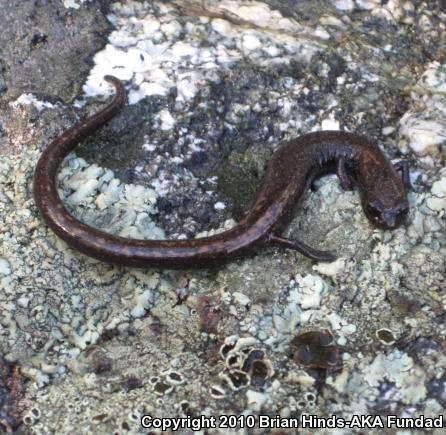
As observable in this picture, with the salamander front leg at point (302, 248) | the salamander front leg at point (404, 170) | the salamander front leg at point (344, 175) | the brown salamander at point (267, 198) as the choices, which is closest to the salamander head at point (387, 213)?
the brown salamander at point (267, 198)

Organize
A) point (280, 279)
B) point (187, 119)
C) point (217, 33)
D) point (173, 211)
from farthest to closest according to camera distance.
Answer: point (217, 33) < point (187, 119) < point (173, 211) < point (280, 279)

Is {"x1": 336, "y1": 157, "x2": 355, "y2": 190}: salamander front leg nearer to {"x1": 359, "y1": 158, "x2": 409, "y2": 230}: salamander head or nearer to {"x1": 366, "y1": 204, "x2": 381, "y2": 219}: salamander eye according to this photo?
{"x1": 359, "y1": 158, "x2": 409, "y2": 230}: salamander head

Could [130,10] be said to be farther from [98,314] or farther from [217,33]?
[98,314]

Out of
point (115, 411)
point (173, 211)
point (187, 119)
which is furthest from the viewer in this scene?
point (187, 119)

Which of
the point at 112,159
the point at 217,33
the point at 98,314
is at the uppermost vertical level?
the point at 217,33

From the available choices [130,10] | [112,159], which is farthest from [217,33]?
[112,159]

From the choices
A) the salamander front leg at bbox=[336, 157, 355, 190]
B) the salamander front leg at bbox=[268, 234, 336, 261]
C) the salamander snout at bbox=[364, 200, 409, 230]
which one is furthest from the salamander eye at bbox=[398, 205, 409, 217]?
the salamander front leg at bbox=[268, 234, 336, 261]
